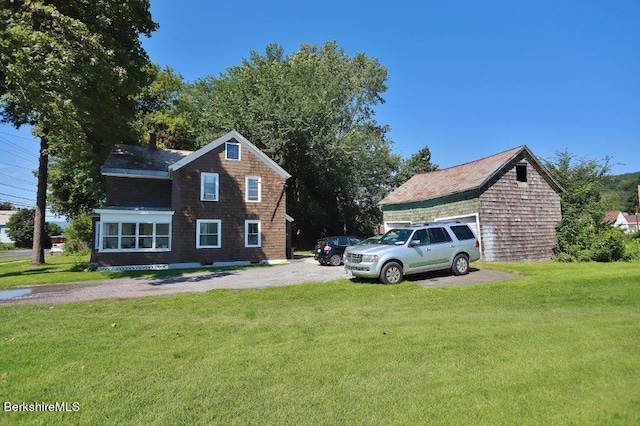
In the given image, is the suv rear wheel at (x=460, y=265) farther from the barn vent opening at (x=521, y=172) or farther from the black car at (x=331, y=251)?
the barn vent opening at (x=521, y=172)

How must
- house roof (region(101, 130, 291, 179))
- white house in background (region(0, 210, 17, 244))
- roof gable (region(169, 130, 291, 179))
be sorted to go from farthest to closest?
white house in background (region(0, 210, 17, 244))
house roof (region(101, 130, 291, 179))
roof gable (region(169, 130, 291, 179))

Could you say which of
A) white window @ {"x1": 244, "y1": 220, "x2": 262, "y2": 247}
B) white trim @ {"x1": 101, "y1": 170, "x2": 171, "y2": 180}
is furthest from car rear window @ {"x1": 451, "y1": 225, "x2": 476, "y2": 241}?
white trim @ {"x1": 101, "y1": 170, "x2": 171, "y2": 180}

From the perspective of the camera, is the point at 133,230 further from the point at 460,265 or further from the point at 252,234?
the point at 460,265

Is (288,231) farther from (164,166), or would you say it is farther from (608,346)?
(608,346)

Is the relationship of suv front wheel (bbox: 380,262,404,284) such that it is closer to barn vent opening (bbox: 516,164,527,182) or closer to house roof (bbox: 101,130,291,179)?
barn vent opening (bbox: 516,164,527,182)

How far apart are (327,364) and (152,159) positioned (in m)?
24.4

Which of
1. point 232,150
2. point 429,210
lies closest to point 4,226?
point 232,150

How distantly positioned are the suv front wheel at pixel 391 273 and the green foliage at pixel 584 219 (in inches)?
566

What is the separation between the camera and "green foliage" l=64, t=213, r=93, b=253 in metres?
37.1

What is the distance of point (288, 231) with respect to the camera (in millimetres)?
27828

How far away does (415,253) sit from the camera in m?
12.7

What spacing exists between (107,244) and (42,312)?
13113mm

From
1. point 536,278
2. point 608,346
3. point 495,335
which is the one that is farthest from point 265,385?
point 536,278

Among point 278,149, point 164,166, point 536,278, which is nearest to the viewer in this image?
point 536,278
